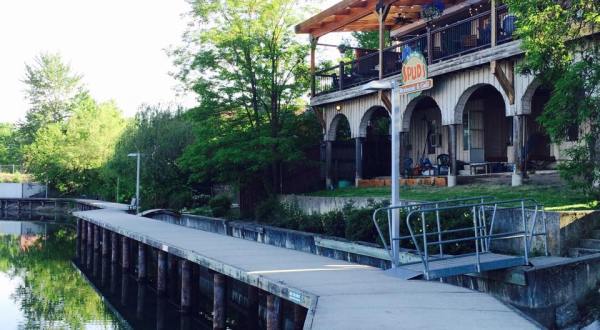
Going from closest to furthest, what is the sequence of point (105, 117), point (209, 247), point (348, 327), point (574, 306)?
point (348, 327), point (574, 306), point (209, 247), point (105, 117)

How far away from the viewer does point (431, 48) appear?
19609 mm

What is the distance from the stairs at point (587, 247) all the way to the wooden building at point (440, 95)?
4.78 metres

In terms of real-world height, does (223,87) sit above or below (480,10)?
below

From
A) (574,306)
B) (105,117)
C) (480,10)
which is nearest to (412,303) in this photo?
(574,306)

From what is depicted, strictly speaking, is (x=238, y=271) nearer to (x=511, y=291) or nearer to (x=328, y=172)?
(x=511, y=291)

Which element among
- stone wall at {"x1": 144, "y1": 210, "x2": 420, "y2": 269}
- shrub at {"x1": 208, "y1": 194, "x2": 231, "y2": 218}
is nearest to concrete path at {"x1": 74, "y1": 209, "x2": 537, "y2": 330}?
stone wall at {"x1": 144, "y1": 210, "x2": 420, "y2": 269}

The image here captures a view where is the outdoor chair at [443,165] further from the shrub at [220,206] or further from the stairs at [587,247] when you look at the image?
the shrub at [220,206]

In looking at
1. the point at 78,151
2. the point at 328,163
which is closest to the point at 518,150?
the point at 328,163

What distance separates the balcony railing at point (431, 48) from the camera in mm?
17641

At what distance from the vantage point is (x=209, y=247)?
16516 mm

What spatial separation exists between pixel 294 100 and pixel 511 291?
16.8m

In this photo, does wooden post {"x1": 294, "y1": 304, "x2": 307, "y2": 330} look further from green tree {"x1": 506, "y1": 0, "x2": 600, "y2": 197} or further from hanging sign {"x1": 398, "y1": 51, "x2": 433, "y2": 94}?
green tree {"x1": 506, "y1": 0, "x2": 600, "y2": 197}

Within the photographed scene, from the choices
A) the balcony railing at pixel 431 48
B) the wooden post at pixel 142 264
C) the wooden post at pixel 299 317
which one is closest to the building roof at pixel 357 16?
the balcony railing at pixel 431 48

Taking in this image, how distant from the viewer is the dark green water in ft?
56.7
